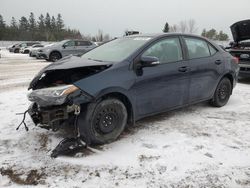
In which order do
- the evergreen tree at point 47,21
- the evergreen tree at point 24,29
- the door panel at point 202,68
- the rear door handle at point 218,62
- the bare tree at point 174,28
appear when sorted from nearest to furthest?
the door panel at point 202,68 → the rear door handle at point 218,62 → the bare tree at point 174,28 → the evergreen tree at point 24,29 → the evergreen tree at point 47,21

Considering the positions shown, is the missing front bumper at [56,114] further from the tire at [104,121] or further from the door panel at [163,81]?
the door panel at [163,81]

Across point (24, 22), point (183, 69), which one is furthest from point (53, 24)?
point (183, 69)

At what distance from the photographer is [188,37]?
4.82 meters

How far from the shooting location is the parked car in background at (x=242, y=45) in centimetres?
820

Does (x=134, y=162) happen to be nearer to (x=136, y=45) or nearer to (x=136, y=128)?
(x=136, y=128)

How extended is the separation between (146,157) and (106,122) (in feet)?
2.41

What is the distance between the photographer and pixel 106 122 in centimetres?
361

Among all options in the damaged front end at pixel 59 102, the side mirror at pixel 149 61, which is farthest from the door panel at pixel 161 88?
the damaged front end at pixel 59 102

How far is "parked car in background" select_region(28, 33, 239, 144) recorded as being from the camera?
3.30 m

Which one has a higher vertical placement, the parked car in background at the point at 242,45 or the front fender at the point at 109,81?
the parked car in background at the point at 242,45

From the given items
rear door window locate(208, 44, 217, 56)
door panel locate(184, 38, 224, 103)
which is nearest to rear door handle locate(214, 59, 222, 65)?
door panel locate(184, 38, 224, 103)

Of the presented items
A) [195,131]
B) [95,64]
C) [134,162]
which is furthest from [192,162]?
[95,64]

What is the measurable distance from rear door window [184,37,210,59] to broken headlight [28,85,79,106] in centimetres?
246

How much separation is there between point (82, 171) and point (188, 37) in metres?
3.16
